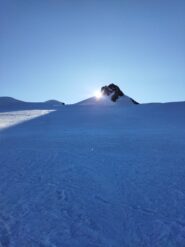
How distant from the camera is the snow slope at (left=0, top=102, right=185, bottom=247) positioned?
4.82m

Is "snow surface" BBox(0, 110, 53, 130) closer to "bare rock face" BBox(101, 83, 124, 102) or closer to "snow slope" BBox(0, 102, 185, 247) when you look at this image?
"snow slope" BBox(0, 102, 185, 247)

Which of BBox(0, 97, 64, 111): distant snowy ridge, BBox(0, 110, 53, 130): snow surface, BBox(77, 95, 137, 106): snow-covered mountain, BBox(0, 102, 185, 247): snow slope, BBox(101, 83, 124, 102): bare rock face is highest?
BBox(101, 83, 124, 102): bare rock face

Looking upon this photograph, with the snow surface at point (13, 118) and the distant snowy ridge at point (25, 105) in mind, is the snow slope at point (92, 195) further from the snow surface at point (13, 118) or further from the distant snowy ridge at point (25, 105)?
the distant snowy ridge at point (25, 105)

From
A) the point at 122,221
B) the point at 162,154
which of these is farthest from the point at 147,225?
the point at 162,154

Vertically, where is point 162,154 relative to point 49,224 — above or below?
above

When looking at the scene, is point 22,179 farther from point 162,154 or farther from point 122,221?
point 162,154

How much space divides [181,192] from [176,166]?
190 centimetres

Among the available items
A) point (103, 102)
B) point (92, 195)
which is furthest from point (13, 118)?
point (103, 102)

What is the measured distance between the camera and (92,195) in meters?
6.31

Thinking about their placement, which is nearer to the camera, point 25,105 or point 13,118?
point 13,118

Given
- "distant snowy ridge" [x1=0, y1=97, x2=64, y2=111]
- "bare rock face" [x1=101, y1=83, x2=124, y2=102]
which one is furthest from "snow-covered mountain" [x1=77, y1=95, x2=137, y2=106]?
"distant snowy ridge" [x1=0, y1=97, x2=64, y2=111]

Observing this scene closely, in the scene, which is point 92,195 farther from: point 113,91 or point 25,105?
point 113,91

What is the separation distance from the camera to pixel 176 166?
8.27 meters

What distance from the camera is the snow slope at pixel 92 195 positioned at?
4.82 meters
